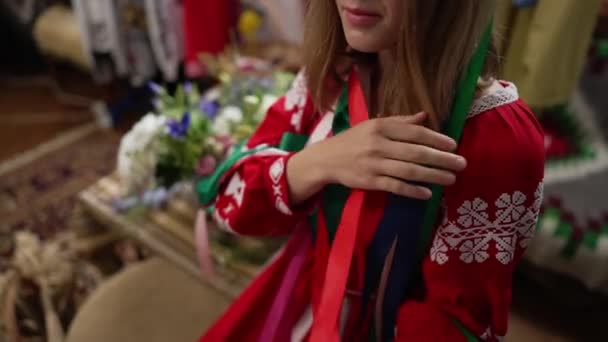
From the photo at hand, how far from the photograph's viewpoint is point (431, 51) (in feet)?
1.76

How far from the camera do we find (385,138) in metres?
0.55

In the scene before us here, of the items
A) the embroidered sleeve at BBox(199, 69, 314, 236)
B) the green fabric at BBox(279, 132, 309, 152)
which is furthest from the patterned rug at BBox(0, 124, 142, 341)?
the green fabric at BBox(279, 132, 309, 152)

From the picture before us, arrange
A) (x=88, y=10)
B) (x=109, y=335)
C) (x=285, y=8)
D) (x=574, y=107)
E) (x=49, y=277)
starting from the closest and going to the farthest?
(x=109, y=335), (x=49, y=277), (x=574, y=107), (x=285, y=8), (x=88, y=10)

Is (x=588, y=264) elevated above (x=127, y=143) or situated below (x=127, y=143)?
below

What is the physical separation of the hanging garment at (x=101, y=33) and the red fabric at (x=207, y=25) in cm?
32

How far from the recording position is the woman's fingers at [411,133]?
1.71 ft

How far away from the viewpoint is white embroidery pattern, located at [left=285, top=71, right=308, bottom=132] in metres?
0.75

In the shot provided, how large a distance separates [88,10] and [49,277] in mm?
1330

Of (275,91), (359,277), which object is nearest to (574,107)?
(275,91)

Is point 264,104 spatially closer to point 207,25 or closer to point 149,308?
point 149,308

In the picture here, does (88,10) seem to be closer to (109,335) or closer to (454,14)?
(109,335)

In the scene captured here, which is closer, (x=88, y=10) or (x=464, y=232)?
(x=464, y=232)

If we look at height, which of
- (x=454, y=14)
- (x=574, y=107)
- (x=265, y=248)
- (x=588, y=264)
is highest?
(x=454, y=14)

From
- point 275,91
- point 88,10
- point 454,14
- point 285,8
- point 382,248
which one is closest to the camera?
point 454,14
